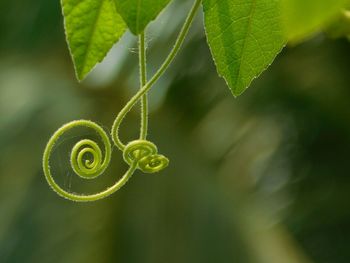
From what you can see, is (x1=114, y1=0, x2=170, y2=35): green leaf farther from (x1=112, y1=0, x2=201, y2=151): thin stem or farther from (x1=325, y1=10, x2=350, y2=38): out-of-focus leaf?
(x1=325, y1=10, x2=350, y2=38): out-of-focus leaf

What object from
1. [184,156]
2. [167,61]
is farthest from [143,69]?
[184,156]

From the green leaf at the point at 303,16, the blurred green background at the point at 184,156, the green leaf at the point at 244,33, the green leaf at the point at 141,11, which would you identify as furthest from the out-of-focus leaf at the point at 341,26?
the blurred green background at the point at 184,156

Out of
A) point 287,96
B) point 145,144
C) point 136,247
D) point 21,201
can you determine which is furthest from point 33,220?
point 145,144

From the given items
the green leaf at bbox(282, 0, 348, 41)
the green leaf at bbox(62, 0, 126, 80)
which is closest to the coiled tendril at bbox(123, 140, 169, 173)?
the green leaf at bbox(62, 0, 126, 80)

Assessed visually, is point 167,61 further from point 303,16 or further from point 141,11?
point 303,16

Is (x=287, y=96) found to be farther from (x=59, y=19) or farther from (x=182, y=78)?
(x=59, y=19)

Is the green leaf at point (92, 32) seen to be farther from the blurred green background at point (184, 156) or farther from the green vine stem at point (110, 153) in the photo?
the blurred green background at point (184, 156)
